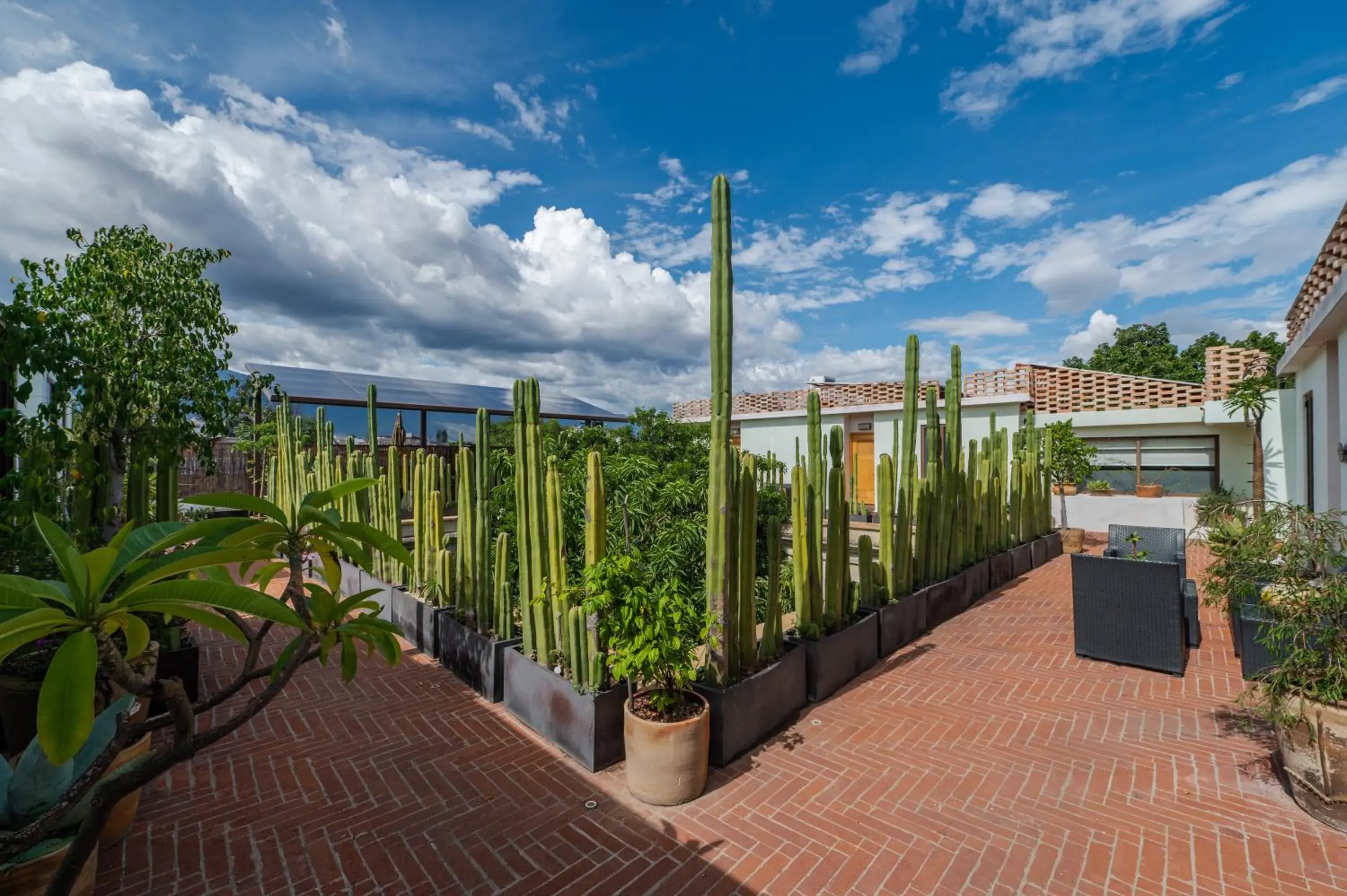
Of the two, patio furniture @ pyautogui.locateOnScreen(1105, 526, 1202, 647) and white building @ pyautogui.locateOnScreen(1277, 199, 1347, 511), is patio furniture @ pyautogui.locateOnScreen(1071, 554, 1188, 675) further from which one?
white building @ pyautogui.locateOnScreen(1277, 199, 1347, 511)

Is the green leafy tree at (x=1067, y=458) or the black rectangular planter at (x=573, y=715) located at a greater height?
the green leafy tree at (x=1067, y=458)

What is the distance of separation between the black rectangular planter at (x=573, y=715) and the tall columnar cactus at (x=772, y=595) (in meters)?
1.19

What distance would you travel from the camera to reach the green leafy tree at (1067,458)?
39.8 ft

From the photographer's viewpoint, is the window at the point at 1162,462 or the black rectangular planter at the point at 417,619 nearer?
the black rectangular planter at the point at 417,619

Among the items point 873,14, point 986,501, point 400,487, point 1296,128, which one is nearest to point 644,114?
point 873,14

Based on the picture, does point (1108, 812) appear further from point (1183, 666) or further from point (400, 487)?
point (400, 487)

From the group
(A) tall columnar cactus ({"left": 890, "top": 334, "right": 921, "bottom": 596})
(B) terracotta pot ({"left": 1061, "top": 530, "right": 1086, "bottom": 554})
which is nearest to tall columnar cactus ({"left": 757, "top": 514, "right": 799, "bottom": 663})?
(A) tall columnar cactus ({"left": 890, "top": 334, "right": 921, "bottom": 596})

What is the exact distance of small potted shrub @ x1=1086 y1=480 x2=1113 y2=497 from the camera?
44.4 ft

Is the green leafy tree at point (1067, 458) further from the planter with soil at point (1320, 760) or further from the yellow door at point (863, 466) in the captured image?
the planter with soil at point (1320, 760)

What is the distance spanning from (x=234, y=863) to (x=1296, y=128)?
465 inches

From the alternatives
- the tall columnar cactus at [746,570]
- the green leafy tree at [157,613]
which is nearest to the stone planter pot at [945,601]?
the tall columnar cactus at [746,570]

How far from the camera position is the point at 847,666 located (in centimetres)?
512

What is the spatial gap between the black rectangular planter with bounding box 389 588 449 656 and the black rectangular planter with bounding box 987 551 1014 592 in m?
7.19

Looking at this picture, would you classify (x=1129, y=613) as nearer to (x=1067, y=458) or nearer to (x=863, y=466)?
(x=1067, y=458)
